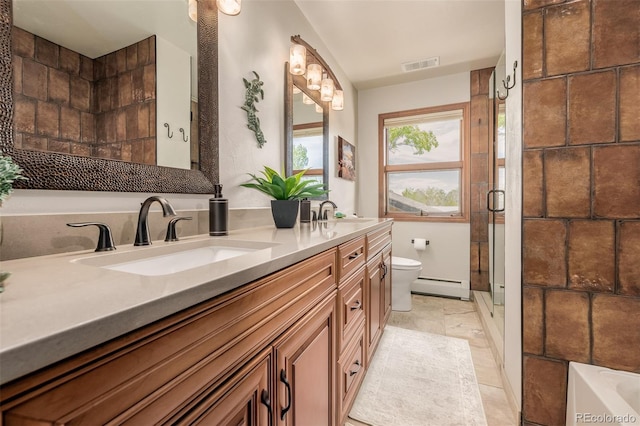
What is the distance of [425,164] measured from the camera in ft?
11.2

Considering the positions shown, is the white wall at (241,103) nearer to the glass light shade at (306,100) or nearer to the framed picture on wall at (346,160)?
the glass light shade at (306,100)

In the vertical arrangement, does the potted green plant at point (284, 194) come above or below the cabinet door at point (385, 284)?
above

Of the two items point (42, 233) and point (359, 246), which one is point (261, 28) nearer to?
point (359, 246)

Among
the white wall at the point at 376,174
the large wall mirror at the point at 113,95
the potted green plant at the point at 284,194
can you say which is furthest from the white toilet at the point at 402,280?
the large wall mirror at the point at 113,95

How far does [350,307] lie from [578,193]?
42.7 inches

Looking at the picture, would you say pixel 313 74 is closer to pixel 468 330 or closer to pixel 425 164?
pixel 425 164

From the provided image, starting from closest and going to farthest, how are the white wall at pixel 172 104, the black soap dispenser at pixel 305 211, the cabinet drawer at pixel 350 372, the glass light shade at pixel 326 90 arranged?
the white wall at pixel 172 104 < the cabinet drawer at pixel 350 372 < the black soap dispenser at pixel 305 211 < the glass light shade at pixel 326 90

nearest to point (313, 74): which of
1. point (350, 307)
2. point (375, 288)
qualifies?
point (375, 288)

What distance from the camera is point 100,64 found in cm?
88

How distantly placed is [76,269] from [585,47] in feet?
6.15

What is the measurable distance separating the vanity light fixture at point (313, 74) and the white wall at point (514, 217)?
1.22 meters

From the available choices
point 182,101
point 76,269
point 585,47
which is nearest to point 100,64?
point 182,101

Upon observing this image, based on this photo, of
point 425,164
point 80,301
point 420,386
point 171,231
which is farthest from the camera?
point 425,164

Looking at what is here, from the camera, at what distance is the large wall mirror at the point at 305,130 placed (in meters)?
1.94
